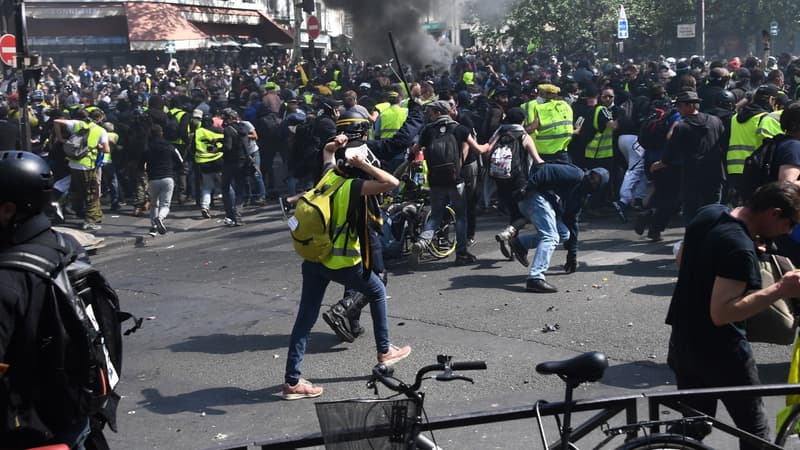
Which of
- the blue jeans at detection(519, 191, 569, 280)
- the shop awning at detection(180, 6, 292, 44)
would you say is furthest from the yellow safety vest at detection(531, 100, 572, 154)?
the shop awning at detection(180, 6, 292, 44)

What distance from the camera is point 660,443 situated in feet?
12.0

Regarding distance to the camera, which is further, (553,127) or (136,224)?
(136,224)

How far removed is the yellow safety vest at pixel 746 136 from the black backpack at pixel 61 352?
25.8 ft

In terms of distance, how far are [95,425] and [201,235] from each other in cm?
1079

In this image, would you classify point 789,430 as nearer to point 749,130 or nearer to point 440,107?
point 749,130

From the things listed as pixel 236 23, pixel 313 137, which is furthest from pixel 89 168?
pixel 236 23

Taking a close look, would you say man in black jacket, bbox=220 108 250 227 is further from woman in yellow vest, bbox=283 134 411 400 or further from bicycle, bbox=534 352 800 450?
bicycle, bbox=534 352 800 450

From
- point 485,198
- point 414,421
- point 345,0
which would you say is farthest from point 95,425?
point 345,0

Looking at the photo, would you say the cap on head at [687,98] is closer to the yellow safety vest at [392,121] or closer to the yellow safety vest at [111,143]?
the yellow safety vest at [392,121]

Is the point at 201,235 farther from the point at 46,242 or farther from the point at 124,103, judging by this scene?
the point at 46,242

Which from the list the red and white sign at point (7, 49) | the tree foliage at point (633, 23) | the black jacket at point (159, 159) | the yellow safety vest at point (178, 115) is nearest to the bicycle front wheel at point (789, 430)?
the black jacket at point (159, 159)

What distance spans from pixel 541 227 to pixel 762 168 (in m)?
2.36

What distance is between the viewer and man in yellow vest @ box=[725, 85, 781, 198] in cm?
985

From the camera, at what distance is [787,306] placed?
17.1 ft
